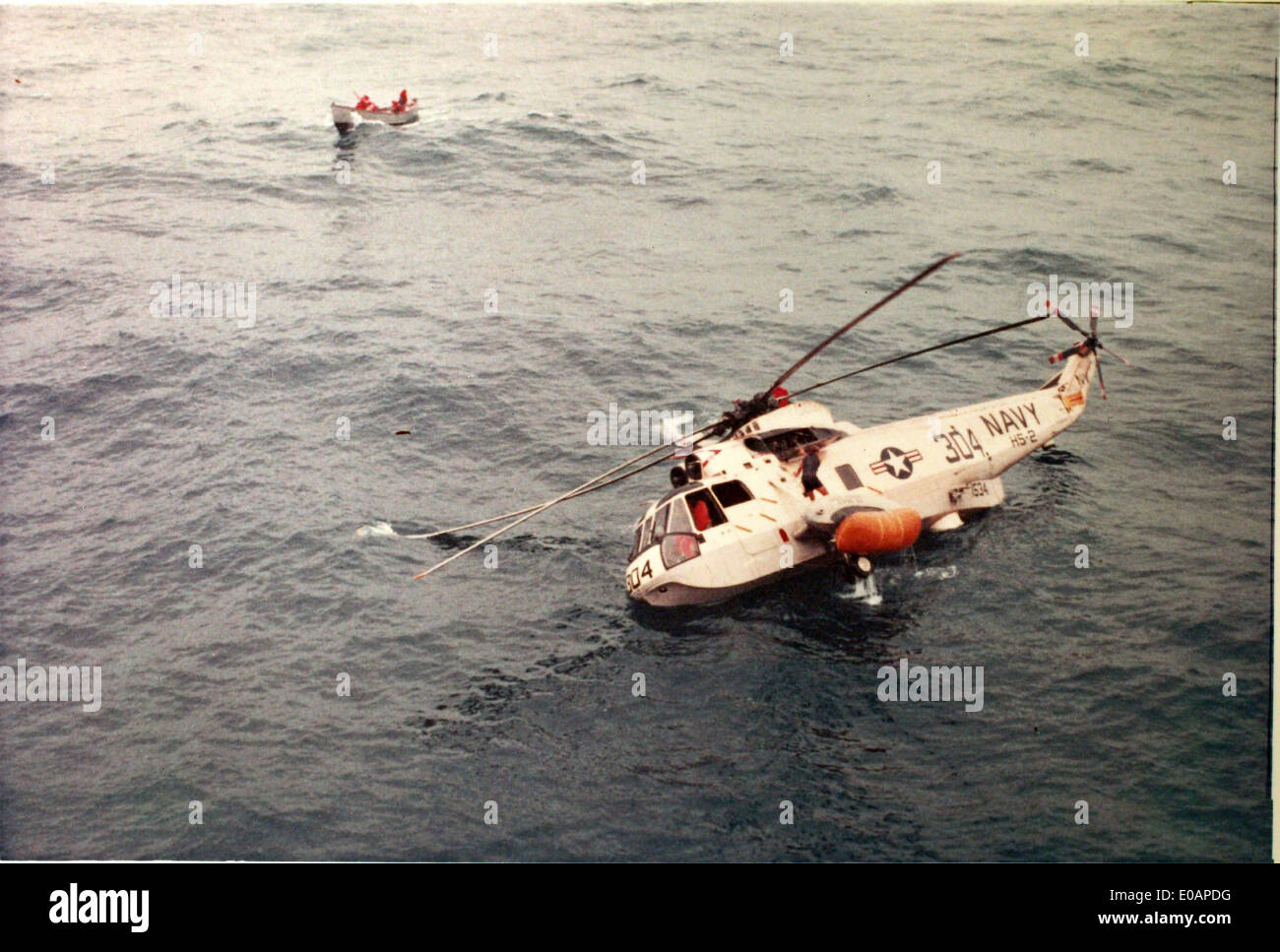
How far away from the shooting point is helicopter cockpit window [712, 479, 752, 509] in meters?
33.1

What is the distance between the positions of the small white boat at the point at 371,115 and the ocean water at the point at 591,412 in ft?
5.38

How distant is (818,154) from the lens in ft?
202

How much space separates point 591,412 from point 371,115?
3247cm

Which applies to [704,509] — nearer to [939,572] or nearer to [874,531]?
[874,531]

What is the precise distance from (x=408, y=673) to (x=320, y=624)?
4.01 metres

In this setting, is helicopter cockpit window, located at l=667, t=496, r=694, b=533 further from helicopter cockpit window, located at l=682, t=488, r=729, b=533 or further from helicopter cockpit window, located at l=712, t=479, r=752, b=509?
helicopter cockpit window, located at l=712, t=479, r=752, b=509

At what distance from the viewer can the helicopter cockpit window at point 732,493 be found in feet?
109

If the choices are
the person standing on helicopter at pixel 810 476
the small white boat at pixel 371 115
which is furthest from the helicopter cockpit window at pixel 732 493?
the small white boat at pixel 371 115

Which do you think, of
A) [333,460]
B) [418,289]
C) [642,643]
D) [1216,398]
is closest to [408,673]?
[642,643]

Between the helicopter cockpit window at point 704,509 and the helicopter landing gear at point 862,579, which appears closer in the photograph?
the helicopter landing gear at point 862,579

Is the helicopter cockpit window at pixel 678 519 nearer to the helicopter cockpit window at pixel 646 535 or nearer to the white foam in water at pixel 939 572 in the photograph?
the helicopter cockpit window at pixel 646 535

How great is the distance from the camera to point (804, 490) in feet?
109

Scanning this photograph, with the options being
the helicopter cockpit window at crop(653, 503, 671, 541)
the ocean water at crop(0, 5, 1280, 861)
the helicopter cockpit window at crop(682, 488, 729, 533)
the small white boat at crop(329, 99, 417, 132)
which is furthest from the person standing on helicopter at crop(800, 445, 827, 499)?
the small white boat at crop(329, 99, 417, 132)

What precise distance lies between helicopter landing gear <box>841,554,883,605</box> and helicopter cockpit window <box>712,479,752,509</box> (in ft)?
11.4
